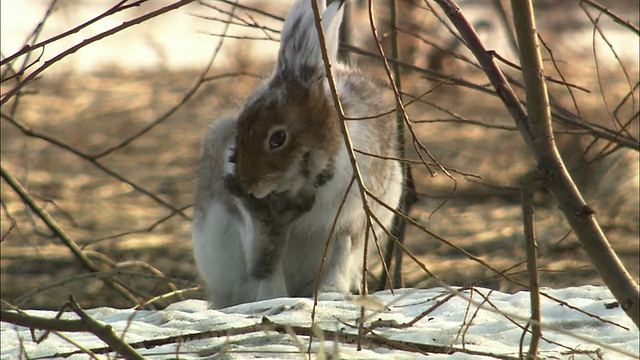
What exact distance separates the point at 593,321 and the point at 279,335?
4.00 ft

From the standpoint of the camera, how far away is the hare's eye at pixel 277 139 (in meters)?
4.35

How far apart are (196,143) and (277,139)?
6161 millimetres

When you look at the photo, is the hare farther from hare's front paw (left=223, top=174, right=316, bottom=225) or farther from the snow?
the snow

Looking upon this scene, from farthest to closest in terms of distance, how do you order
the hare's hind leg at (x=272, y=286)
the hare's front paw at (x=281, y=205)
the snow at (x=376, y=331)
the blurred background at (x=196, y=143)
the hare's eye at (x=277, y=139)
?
1. the blurred background at (x=196, y=143)
2. the hare's hind leg at (x=272, y=286)
3. the hare's front paw at (x=281, y=205)
4. the hare's eye at (x=277, y=139)
5. the snow at (x=376, y=331)

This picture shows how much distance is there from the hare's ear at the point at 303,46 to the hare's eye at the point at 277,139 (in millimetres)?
291

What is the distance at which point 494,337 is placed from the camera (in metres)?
3.77

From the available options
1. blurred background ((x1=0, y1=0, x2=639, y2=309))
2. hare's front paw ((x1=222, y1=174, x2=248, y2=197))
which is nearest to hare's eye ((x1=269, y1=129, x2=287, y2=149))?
hare's front paw ((x1=222, y1=174, x2=248, y2=197))

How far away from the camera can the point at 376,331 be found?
3691 mm

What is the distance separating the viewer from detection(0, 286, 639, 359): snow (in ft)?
11.0

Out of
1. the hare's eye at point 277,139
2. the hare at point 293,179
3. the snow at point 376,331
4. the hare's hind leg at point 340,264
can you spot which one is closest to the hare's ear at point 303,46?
the hare at point 293,179

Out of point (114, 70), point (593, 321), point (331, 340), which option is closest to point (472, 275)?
point (593, 321)

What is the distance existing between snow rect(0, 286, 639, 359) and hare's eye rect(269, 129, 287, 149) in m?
0.62

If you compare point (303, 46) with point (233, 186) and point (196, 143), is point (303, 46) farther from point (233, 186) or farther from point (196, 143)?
point (196, 143)

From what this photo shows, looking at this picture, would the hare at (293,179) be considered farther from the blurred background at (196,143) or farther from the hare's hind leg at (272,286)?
the blurred background at (196,143)
